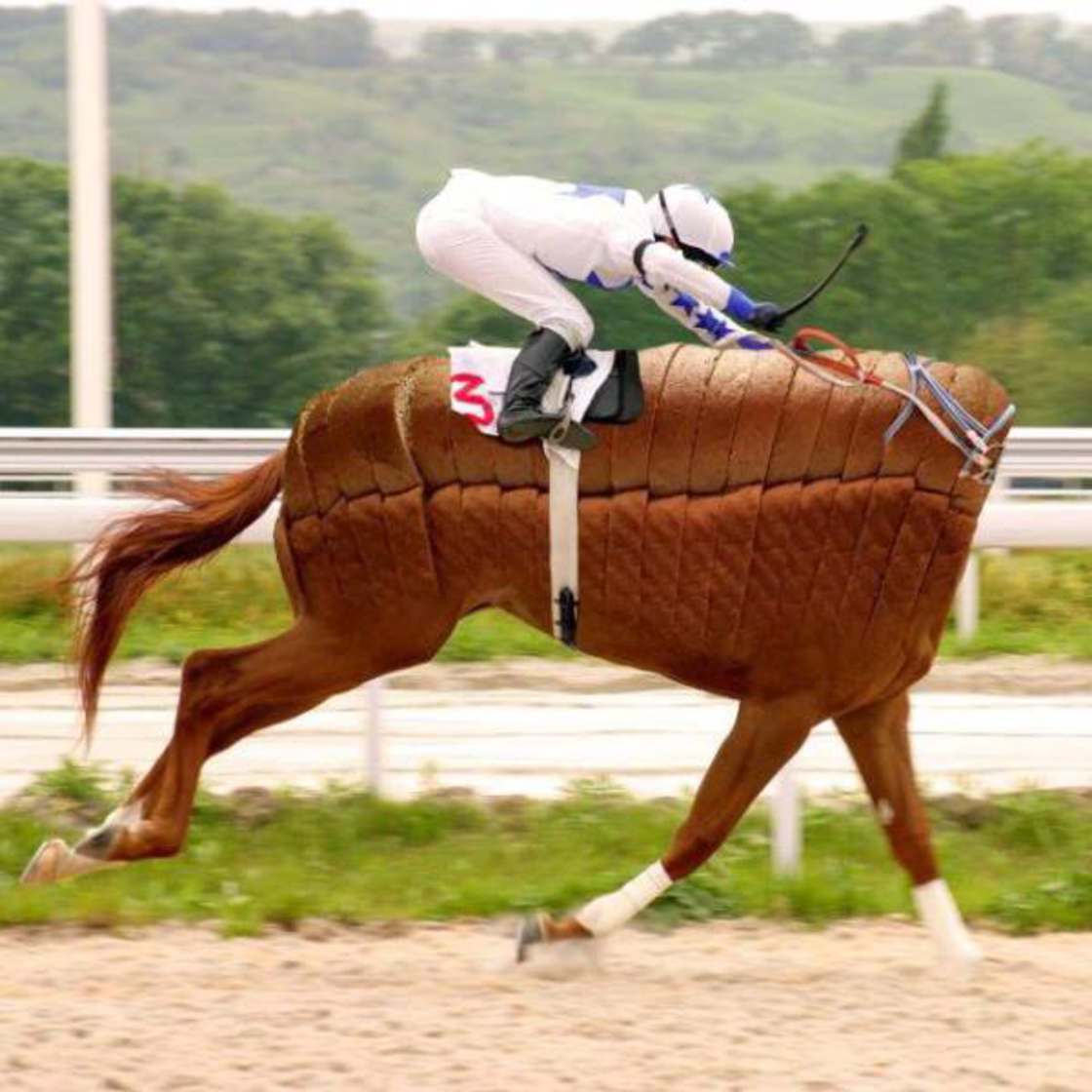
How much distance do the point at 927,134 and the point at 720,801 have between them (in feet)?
68.8

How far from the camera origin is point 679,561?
5629mm

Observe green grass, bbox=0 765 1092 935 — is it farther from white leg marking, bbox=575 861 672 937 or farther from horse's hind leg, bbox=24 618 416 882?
white leg marking, bbox=575 861 672 937

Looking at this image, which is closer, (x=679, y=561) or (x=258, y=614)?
(x=679, y=561)

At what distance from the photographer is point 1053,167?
23453 mm

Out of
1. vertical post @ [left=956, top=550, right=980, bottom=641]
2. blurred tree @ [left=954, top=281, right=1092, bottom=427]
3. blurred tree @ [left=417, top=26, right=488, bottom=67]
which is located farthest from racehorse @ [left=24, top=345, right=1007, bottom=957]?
blurred tree @ [left=417, top=26, right=488, bottom=67]

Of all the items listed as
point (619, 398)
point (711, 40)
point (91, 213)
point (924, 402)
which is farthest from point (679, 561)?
point (711, 40)

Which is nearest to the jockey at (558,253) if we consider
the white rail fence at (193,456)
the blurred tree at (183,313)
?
the white rail fence at (193,456)

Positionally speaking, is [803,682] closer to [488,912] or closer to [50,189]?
[488,912]

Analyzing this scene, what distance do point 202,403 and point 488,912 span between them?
1251cm

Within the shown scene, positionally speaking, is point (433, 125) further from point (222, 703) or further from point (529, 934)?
point (529, 934)

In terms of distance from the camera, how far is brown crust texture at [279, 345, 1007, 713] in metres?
5.59

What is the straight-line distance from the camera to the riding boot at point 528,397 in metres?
5.54

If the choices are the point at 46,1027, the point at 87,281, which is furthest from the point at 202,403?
the point at 46,1027

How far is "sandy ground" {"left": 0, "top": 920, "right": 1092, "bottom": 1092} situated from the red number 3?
4.12ft
